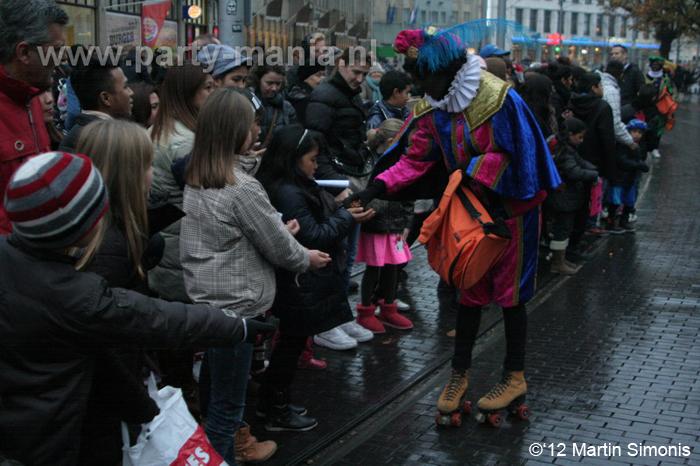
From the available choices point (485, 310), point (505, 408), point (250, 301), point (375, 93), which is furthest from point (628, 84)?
point (250, 301)

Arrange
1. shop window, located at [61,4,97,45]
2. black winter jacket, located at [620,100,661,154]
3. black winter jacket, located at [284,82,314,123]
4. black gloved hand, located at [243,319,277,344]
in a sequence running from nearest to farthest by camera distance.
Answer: black gloved hand, located at [243,319,277,344]
black winter jacket, located at [284,82,314,123]
black winter jacket, located at [620,100,661,154]
shop window, located at [61,4,97,45]

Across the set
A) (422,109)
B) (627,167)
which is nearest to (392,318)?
(422,109)

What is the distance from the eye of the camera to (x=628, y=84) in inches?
541

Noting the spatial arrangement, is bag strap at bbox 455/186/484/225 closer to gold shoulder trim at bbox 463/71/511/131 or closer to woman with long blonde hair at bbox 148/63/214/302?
gold shoulder trim at bbox 463/71/511/131

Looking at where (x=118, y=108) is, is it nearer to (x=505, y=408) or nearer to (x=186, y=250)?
(x=186, y=250)

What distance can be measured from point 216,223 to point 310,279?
3.07 feet

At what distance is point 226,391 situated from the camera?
388 cm

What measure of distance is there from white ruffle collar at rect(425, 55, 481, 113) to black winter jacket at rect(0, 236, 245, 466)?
2479 mm

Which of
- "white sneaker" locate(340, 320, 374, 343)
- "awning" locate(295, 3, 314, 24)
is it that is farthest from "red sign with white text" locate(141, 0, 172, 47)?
"white sneaker" locate(340, 320, 374, 343)

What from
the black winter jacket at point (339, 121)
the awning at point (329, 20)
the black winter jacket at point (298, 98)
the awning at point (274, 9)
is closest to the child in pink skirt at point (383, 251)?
the black winter jacket at point (339, 121)

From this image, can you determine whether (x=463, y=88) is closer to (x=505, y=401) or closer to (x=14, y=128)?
(x=505, y=401)

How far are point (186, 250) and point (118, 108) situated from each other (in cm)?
132

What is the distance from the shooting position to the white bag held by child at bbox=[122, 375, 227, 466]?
2.64m

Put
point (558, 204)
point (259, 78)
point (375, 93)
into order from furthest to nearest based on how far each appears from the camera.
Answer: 1. point (375, 93)
2. point (558, 204)
3. point (259, 78)
